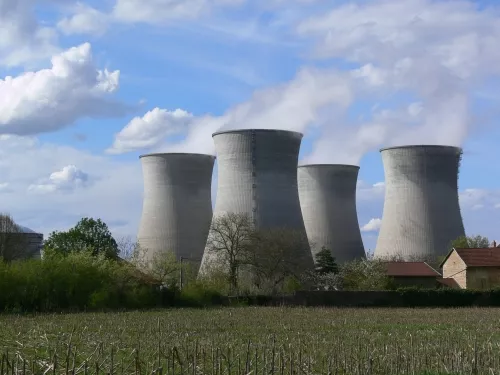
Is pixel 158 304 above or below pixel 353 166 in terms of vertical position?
below

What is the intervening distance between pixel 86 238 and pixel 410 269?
17.9 metres

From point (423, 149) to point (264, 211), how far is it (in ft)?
29.2

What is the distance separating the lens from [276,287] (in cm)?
3709

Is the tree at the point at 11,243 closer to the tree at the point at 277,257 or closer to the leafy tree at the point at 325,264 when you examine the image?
the tree at the point at 277,257

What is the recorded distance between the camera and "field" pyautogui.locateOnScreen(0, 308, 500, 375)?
8.17 m

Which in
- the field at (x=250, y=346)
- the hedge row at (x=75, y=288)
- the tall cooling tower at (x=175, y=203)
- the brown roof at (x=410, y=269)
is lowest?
the field at (x=250, y=346)

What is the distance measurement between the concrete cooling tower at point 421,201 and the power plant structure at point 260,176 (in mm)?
6683

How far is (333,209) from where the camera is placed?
4234cm

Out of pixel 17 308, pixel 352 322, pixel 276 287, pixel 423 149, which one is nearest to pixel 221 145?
pixel 276 287

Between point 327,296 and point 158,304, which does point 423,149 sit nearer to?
point 327,296

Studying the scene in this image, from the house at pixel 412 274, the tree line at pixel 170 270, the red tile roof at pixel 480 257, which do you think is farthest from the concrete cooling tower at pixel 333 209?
the red tile roof at pixel 480 257

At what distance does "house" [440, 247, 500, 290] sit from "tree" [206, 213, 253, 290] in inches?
383

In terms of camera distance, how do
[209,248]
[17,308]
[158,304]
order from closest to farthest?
[17,308]
[158,304]
[209,248]

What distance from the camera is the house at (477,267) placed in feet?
121
